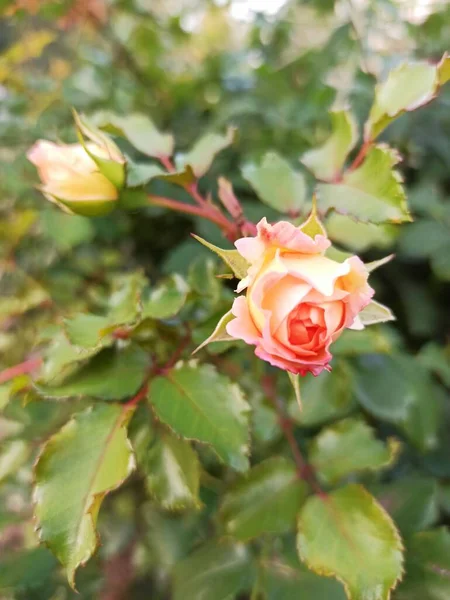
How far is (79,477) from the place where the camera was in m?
0.36

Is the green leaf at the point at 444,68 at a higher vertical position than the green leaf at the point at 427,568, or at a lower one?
higher

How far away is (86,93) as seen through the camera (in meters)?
0.83

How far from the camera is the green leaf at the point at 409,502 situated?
522 mm

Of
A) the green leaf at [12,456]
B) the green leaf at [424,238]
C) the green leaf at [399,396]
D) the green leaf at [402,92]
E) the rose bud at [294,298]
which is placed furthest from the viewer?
the green leaf at [424,238]

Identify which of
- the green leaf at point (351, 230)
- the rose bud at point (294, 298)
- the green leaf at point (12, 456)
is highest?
the rose bud at point (294, 298)

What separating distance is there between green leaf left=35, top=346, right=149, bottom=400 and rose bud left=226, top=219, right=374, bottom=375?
153mm

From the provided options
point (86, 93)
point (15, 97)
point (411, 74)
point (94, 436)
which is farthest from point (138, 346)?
point (15, 97)

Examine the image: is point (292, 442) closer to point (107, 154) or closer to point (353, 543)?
point (353, 543)

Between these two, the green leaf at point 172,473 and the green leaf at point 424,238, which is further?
the green leaf at point 424,238

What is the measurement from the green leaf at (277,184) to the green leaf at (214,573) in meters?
0.35

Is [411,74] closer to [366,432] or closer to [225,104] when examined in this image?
[366,432]

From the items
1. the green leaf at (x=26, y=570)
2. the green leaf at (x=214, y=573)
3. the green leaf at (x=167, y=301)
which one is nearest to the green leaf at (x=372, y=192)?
the green leaf at (x=167, y=301)

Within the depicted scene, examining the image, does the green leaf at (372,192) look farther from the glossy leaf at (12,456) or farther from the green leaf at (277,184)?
the glossy leaf at (12,456)

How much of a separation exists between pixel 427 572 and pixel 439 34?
0.86 meters
